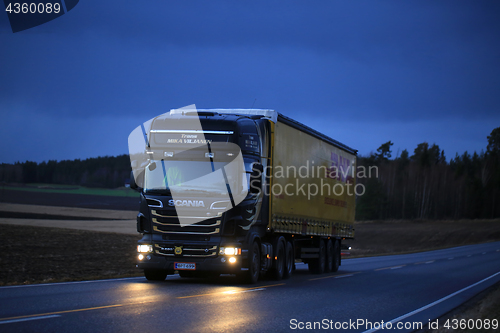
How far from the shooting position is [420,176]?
12288cm

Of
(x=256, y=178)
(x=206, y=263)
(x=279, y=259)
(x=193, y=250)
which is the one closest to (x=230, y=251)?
(x=206, y=263)

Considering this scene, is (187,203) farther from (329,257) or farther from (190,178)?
(329,257)

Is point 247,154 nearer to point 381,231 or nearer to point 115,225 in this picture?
point 115,225

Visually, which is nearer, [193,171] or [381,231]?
[193,171]

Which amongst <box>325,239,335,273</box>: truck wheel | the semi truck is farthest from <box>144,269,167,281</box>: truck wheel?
<box>325,239,335,273</box>: truck wheel

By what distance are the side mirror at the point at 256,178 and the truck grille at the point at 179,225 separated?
1.30 m

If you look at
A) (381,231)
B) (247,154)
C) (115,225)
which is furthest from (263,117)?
(381,231)

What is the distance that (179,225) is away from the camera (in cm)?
1419

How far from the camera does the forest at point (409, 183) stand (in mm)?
111625

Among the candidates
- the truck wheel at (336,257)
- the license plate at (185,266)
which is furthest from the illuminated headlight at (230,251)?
the truck wheel at (336,257)

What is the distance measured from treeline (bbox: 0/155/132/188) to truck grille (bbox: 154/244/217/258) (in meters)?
82.4

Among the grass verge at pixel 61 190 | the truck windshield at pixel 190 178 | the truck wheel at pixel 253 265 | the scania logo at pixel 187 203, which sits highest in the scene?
the grass verge at pixel 61 190

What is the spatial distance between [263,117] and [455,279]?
8.42 m

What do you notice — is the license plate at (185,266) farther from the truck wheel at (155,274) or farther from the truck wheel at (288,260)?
the truck wheel at (288,260)
